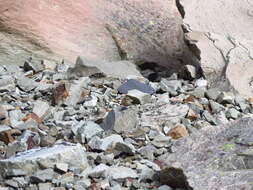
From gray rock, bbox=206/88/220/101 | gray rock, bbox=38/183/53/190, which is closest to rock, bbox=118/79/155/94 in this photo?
gray rock, bbox=206/88/220/101

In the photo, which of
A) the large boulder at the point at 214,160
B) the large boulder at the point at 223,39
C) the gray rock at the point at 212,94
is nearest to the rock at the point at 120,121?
the large boulder at the point at 214,160

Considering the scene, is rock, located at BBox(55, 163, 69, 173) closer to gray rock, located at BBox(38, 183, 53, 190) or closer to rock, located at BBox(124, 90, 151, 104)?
gray rock, located at BBox(38, 183, 53, 190)

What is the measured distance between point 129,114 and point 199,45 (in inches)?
65.4

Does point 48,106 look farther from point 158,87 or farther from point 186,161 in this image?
point 186,161

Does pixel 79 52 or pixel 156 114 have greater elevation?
pixel 156 114

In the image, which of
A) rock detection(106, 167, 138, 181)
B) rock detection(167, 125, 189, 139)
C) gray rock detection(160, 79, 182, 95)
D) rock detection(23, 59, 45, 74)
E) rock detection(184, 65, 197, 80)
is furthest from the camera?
rock detection(184, 65, 197, 80)

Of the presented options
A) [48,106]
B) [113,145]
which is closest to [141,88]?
[48,106]

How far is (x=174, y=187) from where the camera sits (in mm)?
2436

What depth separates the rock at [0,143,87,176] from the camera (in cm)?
252

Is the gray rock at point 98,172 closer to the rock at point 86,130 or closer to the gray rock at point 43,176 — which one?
the gray rock at point 43,176

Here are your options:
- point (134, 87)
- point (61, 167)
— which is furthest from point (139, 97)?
point (61, 167)

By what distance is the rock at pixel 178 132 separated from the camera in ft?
10.5

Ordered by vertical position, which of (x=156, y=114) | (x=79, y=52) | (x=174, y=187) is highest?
(x=174, y=187)

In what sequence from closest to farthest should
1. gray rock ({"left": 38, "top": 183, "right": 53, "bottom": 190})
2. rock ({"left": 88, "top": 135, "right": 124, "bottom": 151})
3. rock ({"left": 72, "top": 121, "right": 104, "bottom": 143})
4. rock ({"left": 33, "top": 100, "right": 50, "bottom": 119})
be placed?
gray rock ({"left": 38, "top": 183, "right": 53, "bottom": 190}) → rock ({"left": 88, "top": 135, "right": 124, "bottom": 151}) → rock ({"left": 72, "top": 121, "right": 104, "bottom": 143}) → rock ({"left": 33, "top": 100, "right": 50, "bottom": 119})
